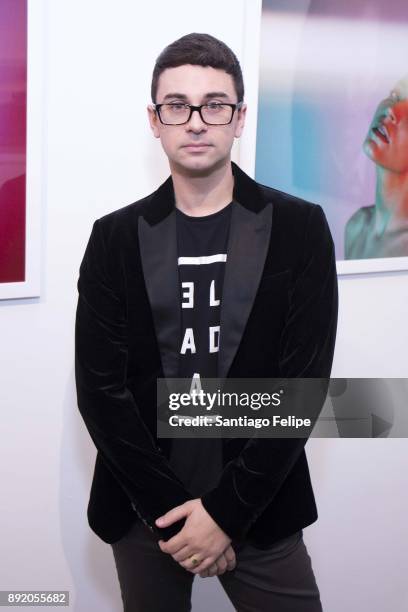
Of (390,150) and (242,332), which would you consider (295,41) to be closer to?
(390,150)

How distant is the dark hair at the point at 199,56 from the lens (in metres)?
1.47

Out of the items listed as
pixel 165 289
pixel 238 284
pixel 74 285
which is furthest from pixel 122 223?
pixel 74 285

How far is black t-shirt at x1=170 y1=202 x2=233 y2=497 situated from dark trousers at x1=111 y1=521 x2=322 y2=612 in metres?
0.17

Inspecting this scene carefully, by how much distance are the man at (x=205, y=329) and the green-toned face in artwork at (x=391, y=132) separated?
632mm

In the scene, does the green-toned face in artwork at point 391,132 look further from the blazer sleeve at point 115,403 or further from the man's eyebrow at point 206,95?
the blazer sleeve at point 115,403

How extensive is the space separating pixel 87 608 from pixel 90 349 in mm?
931

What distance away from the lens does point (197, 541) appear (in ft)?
4.86

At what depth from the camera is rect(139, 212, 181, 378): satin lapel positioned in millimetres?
1521

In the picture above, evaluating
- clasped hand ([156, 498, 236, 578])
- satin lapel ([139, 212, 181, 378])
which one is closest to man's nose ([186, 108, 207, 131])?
satin lapel ([139, 212, 181, 378])

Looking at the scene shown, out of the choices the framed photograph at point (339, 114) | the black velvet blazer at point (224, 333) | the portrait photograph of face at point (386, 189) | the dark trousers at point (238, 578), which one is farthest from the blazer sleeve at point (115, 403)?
the portrait photograph of face at point (386, 189)

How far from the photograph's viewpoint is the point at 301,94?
2.00 meters

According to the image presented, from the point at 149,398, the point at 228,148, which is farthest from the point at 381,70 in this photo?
the point at 149,398

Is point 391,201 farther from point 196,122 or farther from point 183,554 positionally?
point 183,554

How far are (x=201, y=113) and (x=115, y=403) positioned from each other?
1.91 feet
